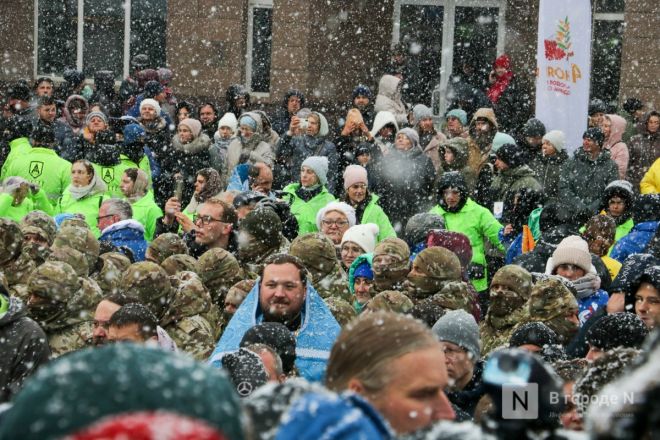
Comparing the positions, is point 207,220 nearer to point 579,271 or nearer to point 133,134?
point 579,271

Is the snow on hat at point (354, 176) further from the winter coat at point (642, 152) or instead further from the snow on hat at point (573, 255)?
the winter coat at point (642, 152)

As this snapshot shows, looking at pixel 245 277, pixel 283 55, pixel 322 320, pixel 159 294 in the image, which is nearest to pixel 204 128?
pixel 283 55

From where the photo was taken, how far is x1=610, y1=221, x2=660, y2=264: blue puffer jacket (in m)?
9.13

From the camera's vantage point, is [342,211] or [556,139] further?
[556,139]

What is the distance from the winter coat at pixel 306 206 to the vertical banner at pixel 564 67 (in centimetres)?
267

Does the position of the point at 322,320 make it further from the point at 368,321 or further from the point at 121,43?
the point at 121,43

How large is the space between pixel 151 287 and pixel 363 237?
2602mm

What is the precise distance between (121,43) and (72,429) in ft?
57.5

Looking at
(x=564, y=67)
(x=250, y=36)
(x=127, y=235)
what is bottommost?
(x=127, y=235)

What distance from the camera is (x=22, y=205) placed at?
34.1 feet

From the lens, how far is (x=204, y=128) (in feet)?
47.4

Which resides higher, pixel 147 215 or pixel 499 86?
pixel 499 86

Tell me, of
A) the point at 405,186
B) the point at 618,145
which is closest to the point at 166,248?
the point at 405,186

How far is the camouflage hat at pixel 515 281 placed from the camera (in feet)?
23.4
